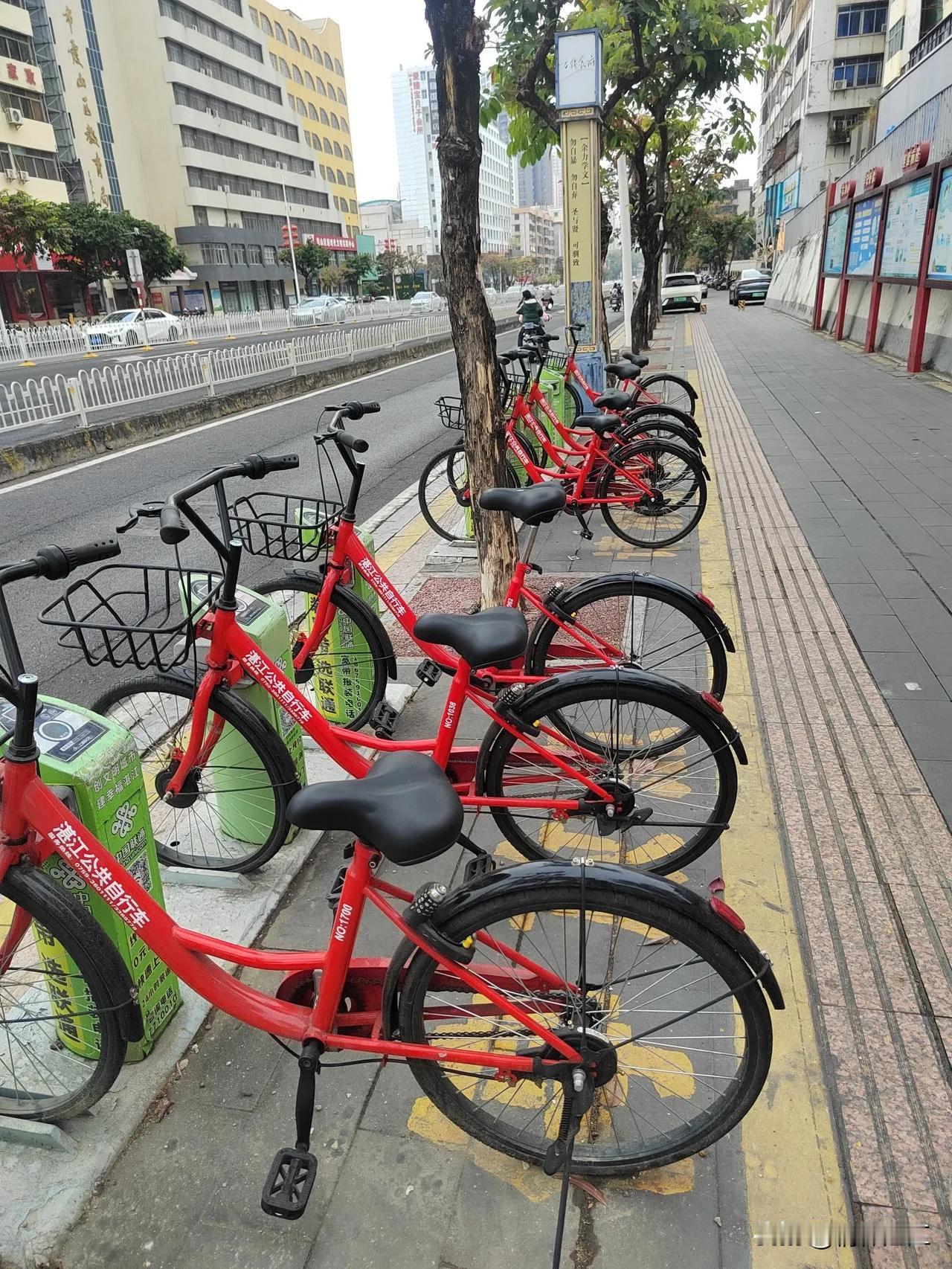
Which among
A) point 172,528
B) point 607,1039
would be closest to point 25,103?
point 172,528

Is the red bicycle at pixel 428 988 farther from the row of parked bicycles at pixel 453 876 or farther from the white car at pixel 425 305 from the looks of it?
the white car at pixel 425 305

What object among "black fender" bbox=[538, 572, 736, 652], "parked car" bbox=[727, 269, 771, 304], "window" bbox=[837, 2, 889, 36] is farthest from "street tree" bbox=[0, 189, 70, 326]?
"window" bbox=[837, 2, 889, 36]

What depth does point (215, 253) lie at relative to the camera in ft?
195

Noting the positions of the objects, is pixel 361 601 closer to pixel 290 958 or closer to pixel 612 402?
pixel 290 958

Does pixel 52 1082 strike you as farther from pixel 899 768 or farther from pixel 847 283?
pixel 847 283

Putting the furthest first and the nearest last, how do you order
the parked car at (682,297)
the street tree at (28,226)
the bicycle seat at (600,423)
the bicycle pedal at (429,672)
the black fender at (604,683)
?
the parked car at (682,297) < the street tree at (28,226) < the bicycle seat at (600,423) < the bicycle pedal at (429,672) < the black fender at (604,683)

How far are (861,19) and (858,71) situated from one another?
7.33 feet

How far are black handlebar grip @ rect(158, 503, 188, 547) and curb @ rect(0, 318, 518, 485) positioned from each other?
869cm

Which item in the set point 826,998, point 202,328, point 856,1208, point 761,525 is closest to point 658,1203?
point 856,1208

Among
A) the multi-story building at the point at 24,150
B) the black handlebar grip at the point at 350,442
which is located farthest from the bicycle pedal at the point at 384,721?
the multi-story building at the point at 24,150

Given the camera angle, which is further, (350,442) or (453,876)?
(350,442)

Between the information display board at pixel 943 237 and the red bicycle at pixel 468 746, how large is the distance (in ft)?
32.0

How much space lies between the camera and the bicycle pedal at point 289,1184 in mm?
1774

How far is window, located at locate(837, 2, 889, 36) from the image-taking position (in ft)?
144
